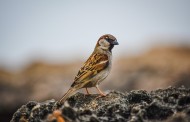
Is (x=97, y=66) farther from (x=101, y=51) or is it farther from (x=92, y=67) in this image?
(x=101, y=51)

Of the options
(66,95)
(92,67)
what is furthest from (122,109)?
(92,67)

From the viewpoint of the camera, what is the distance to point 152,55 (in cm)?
1686

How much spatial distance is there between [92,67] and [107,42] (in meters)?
0.63

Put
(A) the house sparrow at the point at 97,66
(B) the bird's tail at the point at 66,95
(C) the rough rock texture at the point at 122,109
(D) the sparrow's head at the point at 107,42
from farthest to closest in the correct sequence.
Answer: (D) the sparrow's head at the point at 107,42 < (A) the house sparrow at the point at 97,66 < (B) the bird's tail at the point at 66,95 < (C) the rough rock texture at the point at 122,109

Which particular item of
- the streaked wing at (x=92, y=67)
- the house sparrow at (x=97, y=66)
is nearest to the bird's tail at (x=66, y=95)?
the house sparrow at (x=97, y=66)

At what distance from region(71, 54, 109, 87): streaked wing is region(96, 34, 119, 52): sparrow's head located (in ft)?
0.80

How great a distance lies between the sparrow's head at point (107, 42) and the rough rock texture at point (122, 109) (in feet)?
7.13

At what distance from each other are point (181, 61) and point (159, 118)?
1005cm

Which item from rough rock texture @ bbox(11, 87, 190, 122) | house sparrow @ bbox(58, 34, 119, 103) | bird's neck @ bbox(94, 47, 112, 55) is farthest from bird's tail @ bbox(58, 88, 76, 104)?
bird's neck @ bbox(94, 47, 112, 55)

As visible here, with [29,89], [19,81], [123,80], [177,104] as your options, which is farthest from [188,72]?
[177,104]

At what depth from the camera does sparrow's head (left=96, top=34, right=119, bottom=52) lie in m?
8.38

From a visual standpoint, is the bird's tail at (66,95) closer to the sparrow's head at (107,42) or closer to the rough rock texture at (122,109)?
the rough rock texture at (122,109)

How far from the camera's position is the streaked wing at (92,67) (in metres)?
7.76

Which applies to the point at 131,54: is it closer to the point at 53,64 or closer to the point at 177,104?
the point at 53,64
